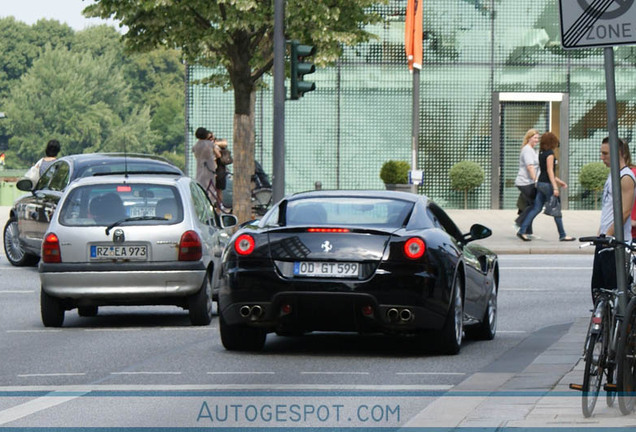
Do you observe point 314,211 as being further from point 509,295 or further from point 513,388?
point 509,295

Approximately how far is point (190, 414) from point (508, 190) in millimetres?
32487

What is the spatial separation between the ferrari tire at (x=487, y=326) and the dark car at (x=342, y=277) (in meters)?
1.21

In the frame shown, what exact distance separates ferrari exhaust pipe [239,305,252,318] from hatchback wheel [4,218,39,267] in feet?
36.0

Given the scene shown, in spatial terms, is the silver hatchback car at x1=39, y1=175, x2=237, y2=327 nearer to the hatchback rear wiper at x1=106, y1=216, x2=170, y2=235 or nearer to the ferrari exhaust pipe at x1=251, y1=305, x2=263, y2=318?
the hatchback rear wiper at x1=106, y1=216, x2=170, y2=235

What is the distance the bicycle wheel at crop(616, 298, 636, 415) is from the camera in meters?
7.63

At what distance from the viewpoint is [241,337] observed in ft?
38.7

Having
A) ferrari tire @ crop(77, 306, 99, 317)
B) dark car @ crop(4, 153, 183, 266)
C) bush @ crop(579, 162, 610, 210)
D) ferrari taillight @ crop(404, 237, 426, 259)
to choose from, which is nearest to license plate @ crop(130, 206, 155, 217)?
ferrari tire @ crop(77, 306, 99, 317)

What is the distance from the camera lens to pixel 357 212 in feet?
38.7

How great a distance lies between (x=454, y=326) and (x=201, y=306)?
3.22 meters

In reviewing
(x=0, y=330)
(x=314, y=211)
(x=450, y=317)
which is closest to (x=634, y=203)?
(x=450, y=317)

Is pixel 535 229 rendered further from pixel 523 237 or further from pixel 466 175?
pixel 466 175

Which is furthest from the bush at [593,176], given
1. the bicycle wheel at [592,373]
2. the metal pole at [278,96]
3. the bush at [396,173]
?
the bicycle wheel at [592,373]

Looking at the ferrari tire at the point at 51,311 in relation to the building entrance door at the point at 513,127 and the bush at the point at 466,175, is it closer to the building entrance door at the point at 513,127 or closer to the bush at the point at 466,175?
the bush at the point at 466,175

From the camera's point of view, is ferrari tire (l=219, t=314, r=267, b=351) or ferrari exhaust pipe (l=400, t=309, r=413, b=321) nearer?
ferrari exhaust pipe (l=400, t=309, r=413, b=321)
